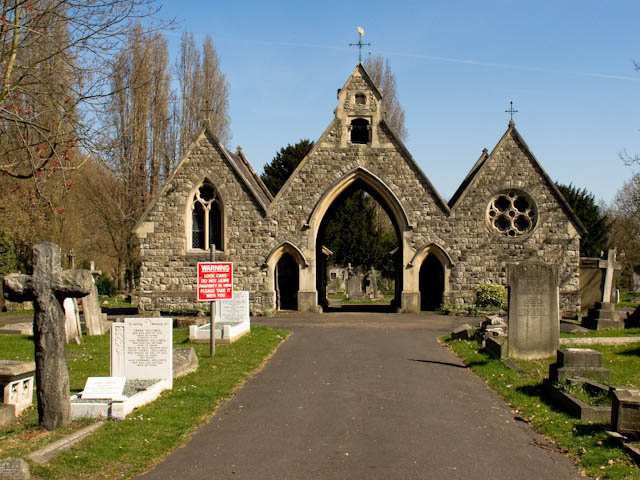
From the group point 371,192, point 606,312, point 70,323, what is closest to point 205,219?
point 371,192

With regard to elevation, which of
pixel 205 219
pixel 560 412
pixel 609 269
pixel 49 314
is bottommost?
pixel 560 412

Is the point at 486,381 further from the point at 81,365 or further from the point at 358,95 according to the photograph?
the point at 358,95

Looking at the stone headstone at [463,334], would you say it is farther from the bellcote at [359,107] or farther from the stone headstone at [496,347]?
the bellcote at [359,107]

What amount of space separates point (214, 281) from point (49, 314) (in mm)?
7325

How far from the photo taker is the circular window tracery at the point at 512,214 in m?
26.7

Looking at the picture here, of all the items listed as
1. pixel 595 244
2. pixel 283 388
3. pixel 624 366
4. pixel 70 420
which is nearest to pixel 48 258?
pixel 70 420

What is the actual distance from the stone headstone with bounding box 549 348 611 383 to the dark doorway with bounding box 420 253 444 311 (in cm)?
1808

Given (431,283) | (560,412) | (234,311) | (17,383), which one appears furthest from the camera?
(431,283)

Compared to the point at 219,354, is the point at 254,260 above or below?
above

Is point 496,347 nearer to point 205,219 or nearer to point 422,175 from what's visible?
point 422,175

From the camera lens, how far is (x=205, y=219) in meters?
27.0

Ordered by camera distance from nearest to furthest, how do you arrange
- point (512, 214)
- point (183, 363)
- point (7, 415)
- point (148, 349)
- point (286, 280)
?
point (7, 415)
point (148, 349)
point (183, 363)
point (512, 214)
point (286, 280)

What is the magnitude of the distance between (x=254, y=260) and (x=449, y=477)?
20.3 m

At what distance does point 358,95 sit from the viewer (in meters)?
27.2
